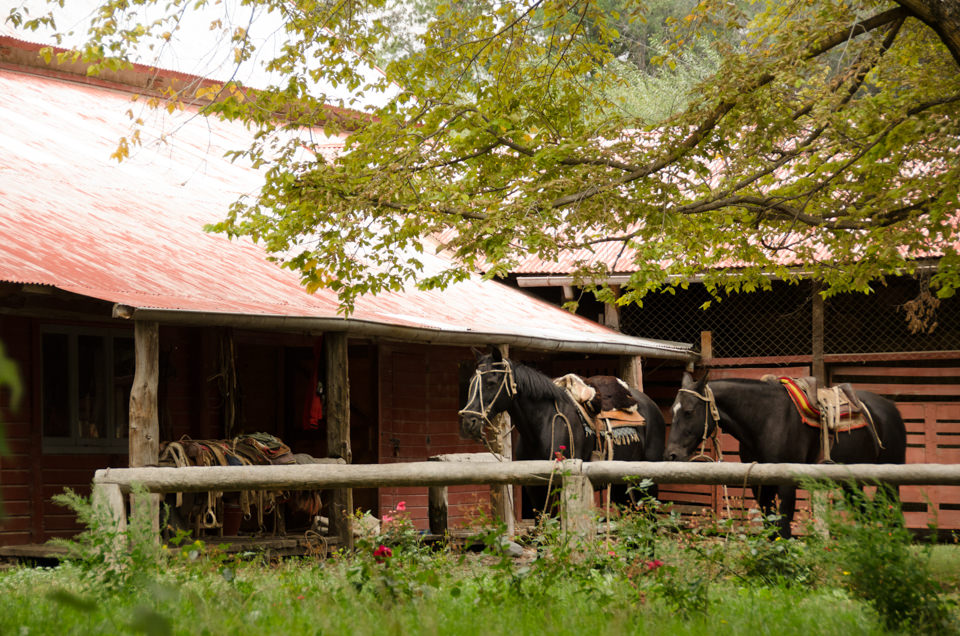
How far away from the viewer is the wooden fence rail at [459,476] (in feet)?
19.1

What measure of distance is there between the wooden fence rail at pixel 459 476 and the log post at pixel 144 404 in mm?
2172

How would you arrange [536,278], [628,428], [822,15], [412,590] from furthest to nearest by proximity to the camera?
[536,278] < [628,428] < [822,15] < [412,590]

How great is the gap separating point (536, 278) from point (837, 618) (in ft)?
37.7

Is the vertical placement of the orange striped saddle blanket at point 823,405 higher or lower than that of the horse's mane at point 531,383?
lower

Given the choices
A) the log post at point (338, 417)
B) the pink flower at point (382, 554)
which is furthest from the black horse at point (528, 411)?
the pink flower at point (382, 554)

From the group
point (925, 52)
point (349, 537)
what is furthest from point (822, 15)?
point (349, 537)

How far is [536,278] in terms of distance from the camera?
15.7 metres

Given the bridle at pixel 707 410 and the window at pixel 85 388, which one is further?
the window at pixel 85 388

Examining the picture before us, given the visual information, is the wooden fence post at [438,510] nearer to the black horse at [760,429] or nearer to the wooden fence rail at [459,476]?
the black horse at [760,429]

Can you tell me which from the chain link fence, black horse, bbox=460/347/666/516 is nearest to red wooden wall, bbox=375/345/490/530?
the chain link fence

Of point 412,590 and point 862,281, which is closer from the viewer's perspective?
point 412,590

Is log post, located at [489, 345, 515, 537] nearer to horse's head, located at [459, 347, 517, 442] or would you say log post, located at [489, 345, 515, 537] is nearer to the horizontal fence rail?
horse's head, located at [459, 347, 517, 442]

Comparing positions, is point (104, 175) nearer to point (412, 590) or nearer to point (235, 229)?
point (235, 229)

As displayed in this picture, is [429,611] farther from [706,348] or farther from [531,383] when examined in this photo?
[706,348]
